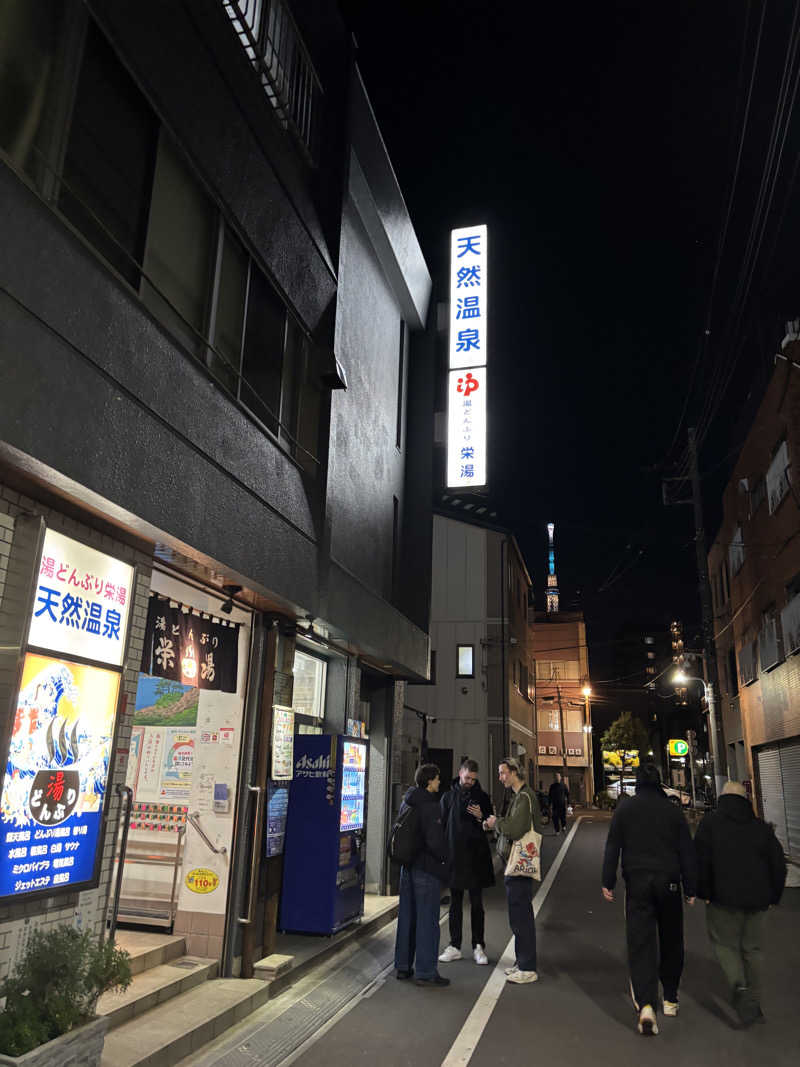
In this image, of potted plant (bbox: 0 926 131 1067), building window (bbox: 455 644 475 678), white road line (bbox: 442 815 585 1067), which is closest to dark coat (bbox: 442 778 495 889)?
white road line (bbox: 442 815 585 1067)

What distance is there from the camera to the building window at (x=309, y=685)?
10930mm

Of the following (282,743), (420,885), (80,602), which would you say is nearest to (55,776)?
(80,602)

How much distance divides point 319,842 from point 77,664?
4.82m

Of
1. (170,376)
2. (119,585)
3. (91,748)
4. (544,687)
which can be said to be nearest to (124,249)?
(170,376)

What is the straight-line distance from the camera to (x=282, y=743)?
8.88 metres

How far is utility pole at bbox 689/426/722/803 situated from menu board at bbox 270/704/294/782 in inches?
540

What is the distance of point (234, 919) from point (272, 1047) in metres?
1.77

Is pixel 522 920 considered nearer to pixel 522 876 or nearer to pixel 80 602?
pixel 522 876

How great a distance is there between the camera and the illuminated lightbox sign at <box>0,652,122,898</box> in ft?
16.0

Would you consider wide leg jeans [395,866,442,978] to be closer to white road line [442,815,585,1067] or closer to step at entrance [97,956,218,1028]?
white road line [442,815,585,1067]

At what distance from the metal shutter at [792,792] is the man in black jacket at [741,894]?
14.8 metres

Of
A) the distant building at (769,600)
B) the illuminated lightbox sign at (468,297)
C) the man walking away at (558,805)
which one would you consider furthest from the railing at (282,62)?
the man walking away at (558,805)

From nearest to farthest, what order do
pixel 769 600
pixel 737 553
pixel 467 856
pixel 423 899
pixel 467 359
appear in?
pixel 423 899, pixel 467 856, pixel 467 359, pixel 769 600, pixel 737 553

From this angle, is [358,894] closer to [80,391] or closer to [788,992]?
[788,992]
